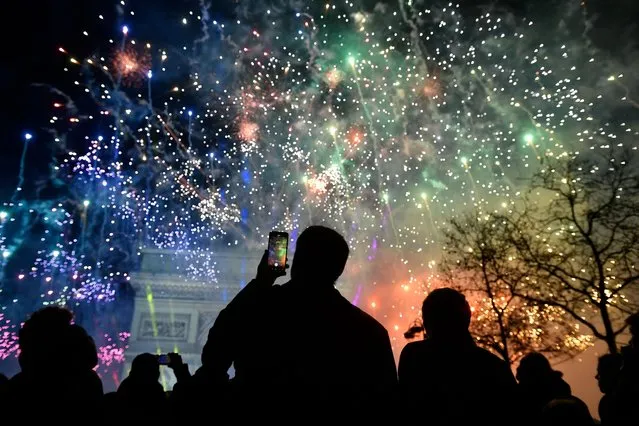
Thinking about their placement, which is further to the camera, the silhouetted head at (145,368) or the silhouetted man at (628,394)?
the silhouetted head at (145,368)

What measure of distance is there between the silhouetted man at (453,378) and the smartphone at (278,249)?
49.3 inches

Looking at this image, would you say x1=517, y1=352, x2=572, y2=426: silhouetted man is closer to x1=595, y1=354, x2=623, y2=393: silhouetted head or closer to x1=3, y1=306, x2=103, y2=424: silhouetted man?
x1=595, y1=354, x2=623, y2=393: silhouetted head

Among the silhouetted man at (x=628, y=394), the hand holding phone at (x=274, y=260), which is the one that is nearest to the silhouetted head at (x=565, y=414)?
the silhouetted man at (x=628, y=394)

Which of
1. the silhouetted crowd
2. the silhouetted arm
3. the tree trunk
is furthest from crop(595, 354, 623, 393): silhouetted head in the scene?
the tree trunk

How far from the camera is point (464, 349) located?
2.76m

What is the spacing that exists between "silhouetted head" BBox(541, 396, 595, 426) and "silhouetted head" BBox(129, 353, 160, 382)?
3788mm

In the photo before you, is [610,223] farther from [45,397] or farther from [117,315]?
[117,315]

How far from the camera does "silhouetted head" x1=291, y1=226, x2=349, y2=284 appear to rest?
7.11 ft

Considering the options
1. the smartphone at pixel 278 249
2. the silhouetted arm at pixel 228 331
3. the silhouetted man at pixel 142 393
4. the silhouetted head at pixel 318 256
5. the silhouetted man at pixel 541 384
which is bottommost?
the silhouetted man at pixel 541 384

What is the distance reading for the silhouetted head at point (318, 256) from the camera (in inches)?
85.4

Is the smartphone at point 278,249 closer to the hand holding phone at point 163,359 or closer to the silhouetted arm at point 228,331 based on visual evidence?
the silhouetted arm at point 228,331

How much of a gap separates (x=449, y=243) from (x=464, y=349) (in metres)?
19.3

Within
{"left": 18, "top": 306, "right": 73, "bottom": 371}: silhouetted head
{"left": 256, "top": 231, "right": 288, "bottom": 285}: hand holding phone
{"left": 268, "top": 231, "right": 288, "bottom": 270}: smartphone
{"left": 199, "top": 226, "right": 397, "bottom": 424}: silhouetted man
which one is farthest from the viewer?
{"left": 268, "top": 231, "right": 288, "bottom": 270}: smartphone

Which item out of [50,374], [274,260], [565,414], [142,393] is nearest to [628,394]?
[565,414]
